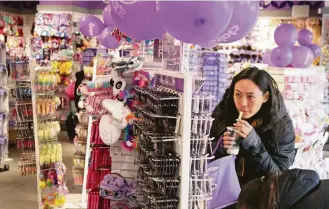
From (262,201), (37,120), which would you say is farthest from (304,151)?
(262,201)

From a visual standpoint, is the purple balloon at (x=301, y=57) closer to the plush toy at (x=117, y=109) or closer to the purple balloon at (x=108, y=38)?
the purple balloon at (x=108, y=38)

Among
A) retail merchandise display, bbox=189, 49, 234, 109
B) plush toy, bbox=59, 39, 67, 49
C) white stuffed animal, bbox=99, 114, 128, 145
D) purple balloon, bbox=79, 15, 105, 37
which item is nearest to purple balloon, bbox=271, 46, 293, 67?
retail merchandise display, bbox=189, 49, 234, 109

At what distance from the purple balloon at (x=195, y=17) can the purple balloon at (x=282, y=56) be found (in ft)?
10.8

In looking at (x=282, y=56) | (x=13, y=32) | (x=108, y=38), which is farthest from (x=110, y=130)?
(x=13, y=32)

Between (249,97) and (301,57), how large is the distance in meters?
3.23

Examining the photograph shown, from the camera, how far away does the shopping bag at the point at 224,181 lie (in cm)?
240

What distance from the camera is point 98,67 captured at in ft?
17.3

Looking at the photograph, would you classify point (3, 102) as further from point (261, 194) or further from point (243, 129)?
point (261, 194)

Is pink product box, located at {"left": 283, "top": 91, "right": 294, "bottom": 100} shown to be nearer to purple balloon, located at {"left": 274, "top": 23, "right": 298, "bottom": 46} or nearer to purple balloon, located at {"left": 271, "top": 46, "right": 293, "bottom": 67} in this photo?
purple balloon, located at {"left": 271, "top": 46, "right": 293, "bottom": 67}

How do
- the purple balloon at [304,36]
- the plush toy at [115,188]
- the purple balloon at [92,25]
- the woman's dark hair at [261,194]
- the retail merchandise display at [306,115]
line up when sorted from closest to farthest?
the woman's dark hair at [261,194] < the plush toy at [115,188] < the retail merchandise display at [306,115] < the purple balloon at [92,25] < the purple balloon at [304,36]

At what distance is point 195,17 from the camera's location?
7.11 feet

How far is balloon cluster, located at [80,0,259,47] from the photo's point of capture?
2.15m

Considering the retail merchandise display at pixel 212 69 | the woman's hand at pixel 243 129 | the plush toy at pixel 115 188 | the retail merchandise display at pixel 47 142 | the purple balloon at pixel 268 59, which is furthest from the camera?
the retail merchandise display at pixel 212 69

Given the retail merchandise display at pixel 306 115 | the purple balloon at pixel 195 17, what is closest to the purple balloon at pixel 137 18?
the purple balloon at pixel 195 17
